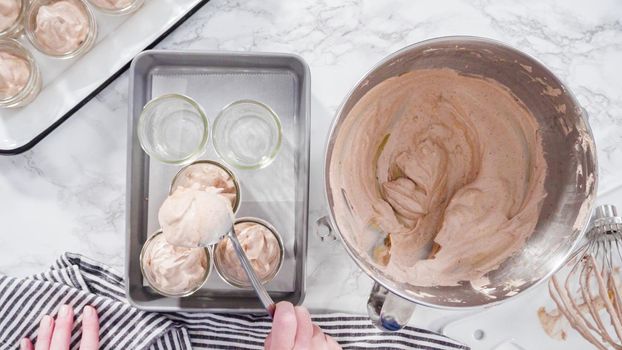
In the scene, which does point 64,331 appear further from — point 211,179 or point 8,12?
point 8,12

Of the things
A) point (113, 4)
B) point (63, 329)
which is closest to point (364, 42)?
point (113, 4)

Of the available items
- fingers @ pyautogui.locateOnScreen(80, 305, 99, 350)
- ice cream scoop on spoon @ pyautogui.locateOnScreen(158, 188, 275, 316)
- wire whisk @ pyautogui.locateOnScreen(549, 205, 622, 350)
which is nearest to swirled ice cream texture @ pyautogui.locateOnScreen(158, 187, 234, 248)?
ice cream scoop on spoon @ pyautogui.locateOnScreen(158, 188, 275, 316)

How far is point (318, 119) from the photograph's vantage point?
0.86 m

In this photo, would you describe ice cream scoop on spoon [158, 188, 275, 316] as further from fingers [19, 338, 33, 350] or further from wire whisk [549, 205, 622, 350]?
wire whisk [549, 205, 622, 350]

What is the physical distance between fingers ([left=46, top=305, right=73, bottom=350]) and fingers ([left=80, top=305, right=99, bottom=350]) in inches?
0.8

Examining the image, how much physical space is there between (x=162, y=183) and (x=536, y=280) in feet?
1.57

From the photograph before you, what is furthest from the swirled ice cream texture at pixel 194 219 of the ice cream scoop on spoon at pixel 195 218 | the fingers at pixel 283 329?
the fingers at pixel 283 329

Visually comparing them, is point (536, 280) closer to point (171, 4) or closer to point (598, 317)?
point (598, 317)

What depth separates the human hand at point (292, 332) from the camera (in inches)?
28.9

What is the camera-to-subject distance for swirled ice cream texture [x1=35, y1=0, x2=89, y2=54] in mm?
824

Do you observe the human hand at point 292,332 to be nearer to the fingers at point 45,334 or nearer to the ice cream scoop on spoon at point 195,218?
the ice cream scoop on spoon at point 195,218

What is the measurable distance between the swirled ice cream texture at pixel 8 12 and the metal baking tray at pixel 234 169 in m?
0.19

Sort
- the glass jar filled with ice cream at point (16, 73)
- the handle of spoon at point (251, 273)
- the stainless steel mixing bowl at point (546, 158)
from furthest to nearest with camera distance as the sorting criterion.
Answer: the glass jar filled with ice cream at point (16, 73) < the handle of spoon at point (251, 273) < the stainless steel mixing bowl at point (546, 158)

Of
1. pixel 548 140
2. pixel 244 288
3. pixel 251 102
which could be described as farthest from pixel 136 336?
pixel 548 140
